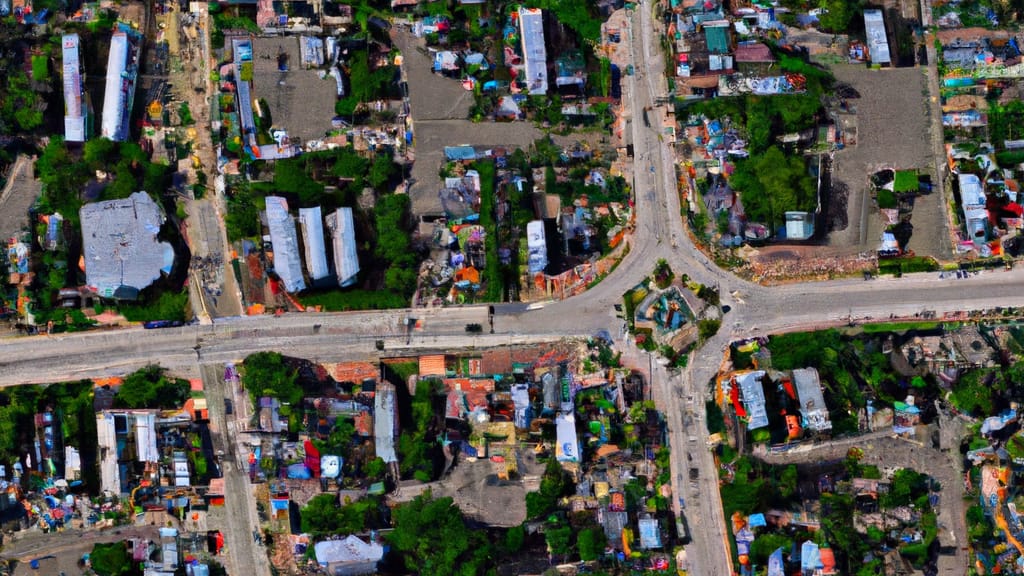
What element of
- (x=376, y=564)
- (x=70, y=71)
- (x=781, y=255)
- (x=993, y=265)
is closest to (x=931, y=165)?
(x=993, y=265)

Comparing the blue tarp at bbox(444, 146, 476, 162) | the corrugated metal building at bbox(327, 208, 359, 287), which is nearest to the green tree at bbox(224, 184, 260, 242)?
the corrugated metal building at bbox(327, 208, 359, 287)

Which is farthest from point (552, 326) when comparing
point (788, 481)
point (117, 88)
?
point (117, 88)

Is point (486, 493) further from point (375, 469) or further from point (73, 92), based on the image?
point (73, 92)

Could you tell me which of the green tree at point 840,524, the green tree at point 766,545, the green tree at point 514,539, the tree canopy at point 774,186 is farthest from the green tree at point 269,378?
the green tree at point 840,524

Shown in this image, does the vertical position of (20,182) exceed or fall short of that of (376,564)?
it exceeds it

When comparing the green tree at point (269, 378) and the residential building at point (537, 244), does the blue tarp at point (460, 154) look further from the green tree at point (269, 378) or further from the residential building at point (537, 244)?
the green tree at point (269, 378)

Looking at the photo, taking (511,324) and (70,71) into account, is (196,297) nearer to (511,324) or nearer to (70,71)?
(70,71)
